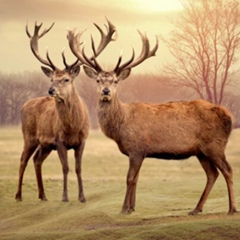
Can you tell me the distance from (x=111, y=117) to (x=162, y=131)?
764 millimetres

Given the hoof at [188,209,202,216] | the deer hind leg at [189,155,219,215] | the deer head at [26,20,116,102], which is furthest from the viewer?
the deer head at [26,20,116,102]

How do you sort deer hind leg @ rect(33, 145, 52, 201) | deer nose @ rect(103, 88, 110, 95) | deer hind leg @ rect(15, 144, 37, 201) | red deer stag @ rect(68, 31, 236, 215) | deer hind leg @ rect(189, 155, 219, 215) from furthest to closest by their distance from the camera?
deer hind leg @ rect(15, 144, 37, 201)
deer hind leg @ rect(33, 145, 52, 201)
deer hind leg @ rect(189, 155, 219, 215)
red deer stag @ rect(68, 31, 236, 215)
deer nose @ rect(103, 88, 110, 95)

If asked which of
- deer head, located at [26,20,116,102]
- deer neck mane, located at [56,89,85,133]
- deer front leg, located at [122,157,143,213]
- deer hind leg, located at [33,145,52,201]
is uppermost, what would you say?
deer head, located at [26,20,116,102]

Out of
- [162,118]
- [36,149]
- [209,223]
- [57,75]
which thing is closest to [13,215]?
[36,149]

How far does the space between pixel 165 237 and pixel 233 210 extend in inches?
83.7

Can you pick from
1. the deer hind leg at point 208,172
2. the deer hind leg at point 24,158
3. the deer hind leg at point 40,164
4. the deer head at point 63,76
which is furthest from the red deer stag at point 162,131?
the deer hind leg at point 24,158

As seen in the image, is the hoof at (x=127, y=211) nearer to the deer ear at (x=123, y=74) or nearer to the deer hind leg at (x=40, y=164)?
the deer ear at (x=123, y=74)

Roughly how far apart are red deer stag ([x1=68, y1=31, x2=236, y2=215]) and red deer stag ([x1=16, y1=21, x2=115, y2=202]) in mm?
1530

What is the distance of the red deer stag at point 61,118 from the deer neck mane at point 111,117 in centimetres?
172

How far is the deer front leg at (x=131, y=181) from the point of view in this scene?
12.5 meters

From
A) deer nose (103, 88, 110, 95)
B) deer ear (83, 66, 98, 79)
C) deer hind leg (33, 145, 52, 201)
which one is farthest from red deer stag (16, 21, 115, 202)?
deer nose (103, 88, 110, 95)

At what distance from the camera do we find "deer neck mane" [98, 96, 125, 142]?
1283cm

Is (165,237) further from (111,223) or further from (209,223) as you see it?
(111,223)

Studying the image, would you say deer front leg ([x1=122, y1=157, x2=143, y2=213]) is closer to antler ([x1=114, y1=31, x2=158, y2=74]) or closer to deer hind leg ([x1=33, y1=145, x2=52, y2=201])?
antler ([x1=114, y1=31, x2=158, y2=74])
